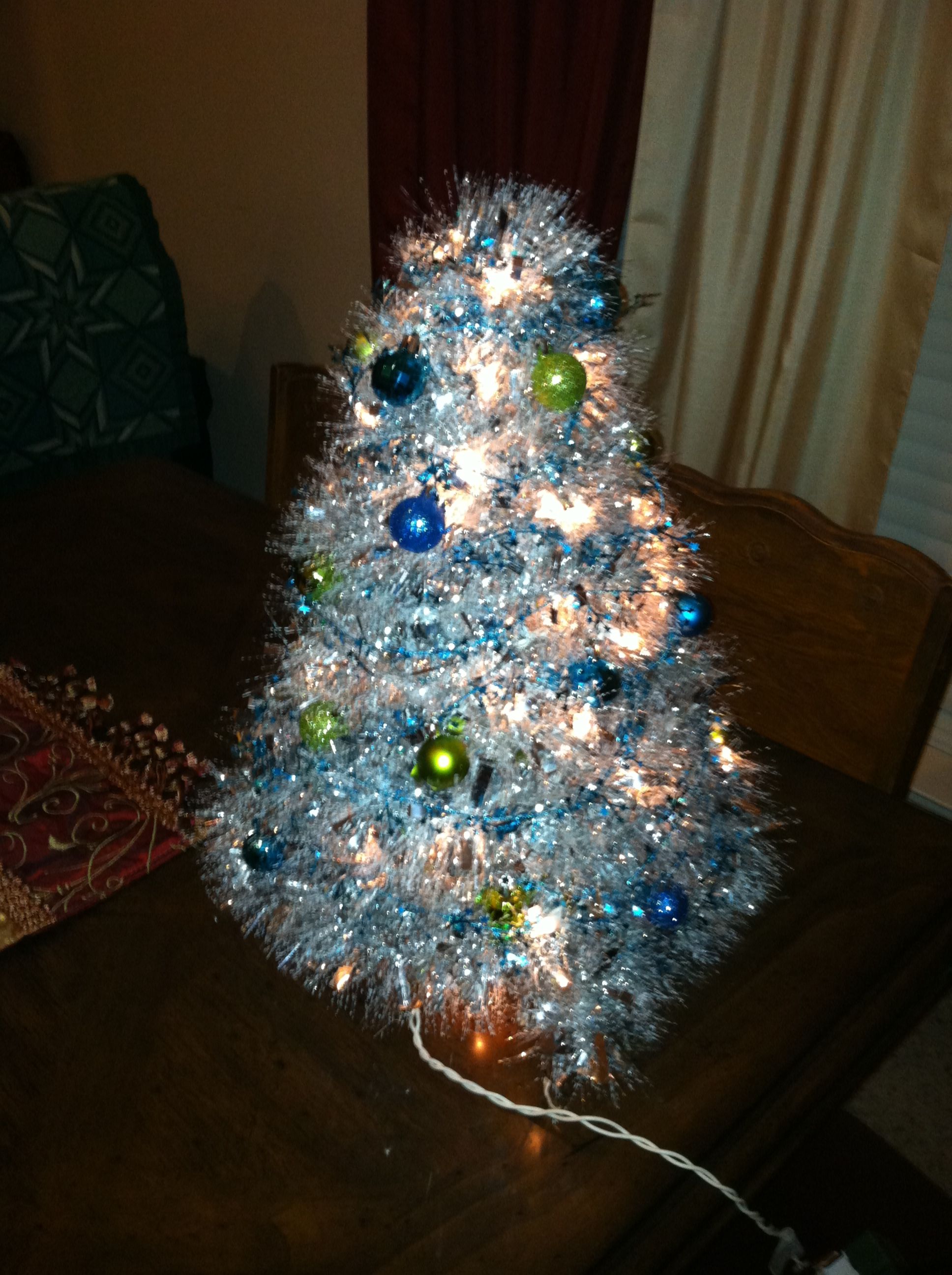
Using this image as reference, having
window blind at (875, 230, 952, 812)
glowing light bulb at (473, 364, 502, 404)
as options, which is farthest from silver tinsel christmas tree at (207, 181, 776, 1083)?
window blind at (875, 230, 952, 812)

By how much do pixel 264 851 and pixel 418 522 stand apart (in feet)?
0.97

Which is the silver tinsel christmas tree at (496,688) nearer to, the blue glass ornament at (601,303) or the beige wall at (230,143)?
the blue glass ornament at (601,303)

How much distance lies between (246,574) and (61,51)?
251 cm

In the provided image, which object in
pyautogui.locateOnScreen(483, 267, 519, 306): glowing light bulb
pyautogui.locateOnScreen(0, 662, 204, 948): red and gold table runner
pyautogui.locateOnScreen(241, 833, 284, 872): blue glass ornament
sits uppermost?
pyautogui.locateOnScreen(483, 267, 519, 306): glowing light bulb

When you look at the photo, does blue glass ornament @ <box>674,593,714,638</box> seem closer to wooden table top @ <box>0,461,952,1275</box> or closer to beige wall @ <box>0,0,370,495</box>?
wooden table top @ <box>0,461,952,1275</box>

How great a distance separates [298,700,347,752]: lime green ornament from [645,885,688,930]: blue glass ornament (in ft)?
0.89

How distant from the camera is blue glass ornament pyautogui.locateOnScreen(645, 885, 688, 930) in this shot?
2.53 feet

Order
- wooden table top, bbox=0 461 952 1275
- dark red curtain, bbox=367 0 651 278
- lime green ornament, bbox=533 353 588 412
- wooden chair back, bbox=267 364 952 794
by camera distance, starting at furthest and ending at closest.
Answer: dark red curtain, bbox=367 0 651 278
wooden chair back, bbox=267 364 952 794
lime green ornament, bbox=533 353 588 412
wooden table top, bbox=0 461 952 1275

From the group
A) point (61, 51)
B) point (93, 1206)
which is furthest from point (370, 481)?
point (61, 51)

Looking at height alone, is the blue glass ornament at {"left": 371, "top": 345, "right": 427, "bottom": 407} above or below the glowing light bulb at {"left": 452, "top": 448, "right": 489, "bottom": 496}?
above

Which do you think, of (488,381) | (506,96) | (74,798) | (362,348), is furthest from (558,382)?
(506,96)

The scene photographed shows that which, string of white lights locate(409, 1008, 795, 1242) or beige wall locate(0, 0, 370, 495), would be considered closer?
string of white lights locate(409, 1008, 795, 1242)

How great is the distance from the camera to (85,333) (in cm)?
180

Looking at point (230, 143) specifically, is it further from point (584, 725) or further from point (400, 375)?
point (584, 725)
